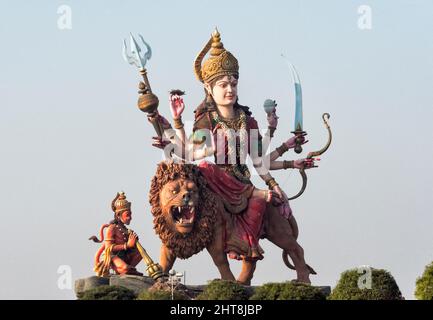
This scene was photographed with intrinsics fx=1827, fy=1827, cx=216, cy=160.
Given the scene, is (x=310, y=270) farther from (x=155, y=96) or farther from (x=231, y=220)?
(x=155, y=96)

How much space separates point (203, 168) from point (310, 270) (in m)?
2.63

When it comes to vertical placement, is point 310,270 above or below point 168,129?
below

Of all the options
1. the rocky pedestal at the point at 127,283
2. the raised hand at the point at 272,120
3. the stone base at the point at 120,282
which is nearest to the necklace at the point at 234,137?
the raised hand at the point at 272,120

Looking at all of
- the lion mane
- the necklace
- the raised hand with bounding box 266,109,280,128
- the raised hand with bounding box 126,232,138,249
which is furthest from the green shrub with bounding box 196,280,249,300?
the raised hand with bounding box 266,109,280,128

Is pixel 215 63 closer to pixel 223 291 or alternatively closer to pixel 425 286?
pixel 223 291

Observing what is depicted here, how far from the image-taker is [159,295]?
90.5ft

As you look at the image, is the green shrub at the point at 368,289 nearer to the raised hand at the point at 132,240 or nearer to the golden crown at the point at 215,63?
the raised hand at the point at 132,240

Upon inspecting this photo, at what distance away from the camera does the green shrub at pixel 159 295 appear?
1083 inches

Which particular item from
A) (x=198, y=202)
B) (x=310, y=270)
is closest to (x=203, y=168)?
(x=198, y=202)

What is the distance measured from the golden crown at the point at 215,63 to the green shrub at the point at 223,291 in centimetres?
424

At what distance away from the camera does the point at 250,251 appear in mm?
30031

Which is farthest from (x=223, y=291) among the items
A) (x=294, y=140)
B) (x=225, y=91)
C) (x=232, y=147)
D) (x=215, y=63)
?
(x=215, y=63)
